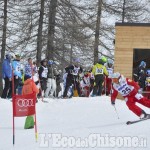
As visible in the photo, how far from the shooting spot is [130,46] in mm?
21062

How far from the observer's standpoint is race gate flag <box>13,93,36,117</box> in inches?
407

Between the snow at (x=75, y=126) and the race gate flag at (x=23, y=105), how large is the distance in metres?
0.68

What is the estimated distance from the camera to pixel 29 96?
10.5 meters

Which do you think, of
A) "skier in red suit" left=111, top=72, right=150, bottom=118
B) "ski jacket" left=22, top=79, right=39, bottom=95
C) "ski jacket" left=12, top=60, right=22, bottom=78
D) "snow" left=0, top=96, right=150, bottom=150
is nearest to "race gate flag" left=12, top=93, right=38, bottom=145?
"snow" left=0, top=96, right=150, bottom=150

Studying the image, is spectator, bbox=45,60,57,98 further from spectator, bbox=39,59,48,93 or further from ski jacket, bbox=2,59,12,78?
ski jacket, bbox=2,59,12,78

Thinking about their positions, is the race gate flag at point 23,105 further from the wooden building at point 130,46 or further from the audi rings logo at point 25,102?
the wooden building at point 130,46

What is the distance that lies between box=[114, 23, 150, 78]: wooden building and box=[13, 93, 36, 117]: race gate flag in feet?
35.9

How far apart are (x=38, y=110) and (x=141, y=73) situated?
6.15 meters

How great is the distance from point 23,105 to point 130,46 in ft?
38.1

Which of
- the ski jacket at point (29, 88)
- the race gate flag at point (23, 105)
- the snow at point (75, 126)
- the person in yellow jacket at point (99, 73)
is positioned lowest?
the snow at point (75, 126)

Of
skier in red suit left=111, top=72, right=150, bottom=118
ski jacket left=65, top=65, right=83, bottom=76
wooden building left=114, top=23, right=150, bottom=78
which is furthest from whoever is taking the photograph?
wooden building left=114, top=23, right=150, bottom=78

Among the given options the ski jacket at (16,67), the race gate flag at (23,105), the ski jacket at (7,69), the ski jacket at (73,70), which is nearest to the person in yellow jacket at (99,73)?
the ski jacket at (73,70)

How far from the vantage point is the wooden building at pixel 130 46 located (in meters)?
20.9

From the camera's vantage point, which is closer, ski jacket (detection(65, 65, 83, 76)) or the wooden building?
ski jacket (detection(65, 65, 83, 76))
